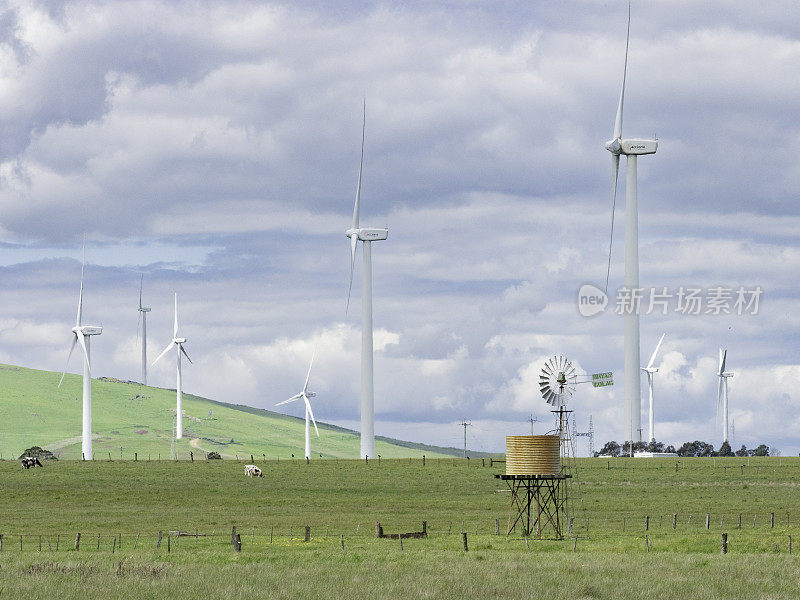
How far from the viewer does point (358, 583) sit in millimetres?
55031

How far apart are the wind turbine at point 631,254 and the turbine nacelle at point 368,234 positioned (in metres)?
38.0

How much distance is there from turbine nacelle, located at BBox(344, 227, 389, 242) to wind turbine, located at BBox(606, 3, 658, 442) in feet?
125

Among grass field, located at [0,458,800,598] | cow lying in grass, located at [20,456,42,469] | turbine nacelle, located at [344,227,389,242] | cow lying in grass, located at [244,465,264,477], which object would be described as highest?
turbine nacelle, located at [344,227,389,242]

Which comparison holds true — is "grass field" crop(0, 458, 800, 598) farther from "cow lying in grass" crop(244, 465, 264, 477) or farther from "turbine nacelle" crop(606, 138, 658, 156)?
"turbine nacelle" crop(606, 138, 658, 156)

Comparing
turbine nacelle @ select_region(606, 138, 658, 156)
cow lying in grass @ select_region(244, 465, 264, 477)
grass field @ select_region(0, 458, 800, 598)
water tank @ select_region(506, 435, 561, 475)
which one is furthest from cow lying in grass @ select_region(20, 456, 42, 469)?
turbine nacelle @ select_region(606, 138, 658, 156)

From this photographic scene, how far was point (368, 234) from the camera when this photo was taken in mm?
183875

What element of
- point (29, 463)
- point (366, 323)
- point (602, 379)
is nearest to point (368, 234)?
point (366, 323)

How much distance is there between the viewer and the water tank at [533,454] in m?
80.8

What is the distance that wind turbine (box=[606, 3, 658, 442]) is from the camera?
6324 inches

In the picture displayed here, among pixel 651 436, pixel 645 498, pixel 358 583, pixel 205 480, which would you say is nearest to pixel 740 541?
pixel 358 583

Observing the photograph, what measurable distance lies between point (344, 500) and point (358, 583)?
59.8 m

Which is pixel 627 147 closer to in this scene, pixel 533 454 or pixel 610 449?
pixel 610 449

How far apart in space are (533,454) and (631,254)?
84.3 m

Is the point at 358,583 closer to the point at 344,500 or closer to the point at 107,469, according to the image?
the point at 344,500
